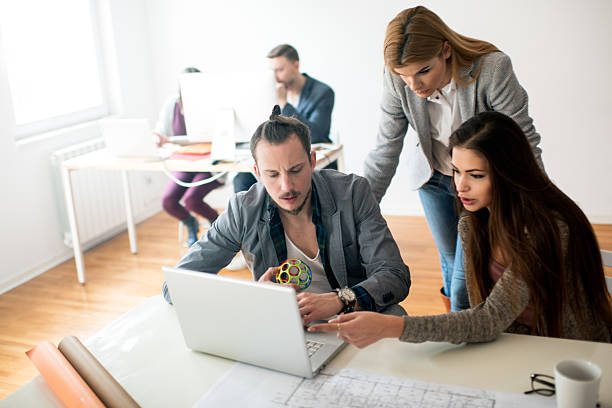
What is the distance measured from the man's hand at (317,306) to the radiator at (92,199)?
2.62 m

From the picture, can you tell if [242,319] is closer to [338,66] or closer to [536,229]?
[536,229]

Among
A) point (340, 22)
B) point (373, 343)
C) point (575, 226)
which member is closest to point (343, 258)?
point (373, 343)

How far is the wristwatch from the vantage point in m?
1.45

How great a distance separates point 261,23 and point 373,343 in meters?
3.42

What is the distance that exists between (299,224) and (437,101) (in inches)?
25.6

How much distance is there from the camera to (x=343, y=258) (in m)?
1.70

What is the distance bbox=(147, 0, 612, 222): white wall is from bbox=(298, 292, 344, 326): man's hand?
285 cm

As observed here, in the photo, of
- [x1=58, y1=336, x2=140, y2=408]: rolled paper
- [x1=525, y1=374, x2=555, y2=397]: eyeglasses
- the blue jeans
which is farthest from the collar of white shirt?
[x1=58, y1=336, x2=140, y2=408]: rolled paper

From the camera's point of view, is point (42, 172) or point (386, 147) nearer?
point (386, 147)

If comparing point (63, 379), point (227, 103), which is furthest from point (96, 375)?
point (227, 103)

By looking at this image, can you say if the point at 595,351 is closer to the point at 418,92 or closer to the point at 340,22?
the point at 418,92

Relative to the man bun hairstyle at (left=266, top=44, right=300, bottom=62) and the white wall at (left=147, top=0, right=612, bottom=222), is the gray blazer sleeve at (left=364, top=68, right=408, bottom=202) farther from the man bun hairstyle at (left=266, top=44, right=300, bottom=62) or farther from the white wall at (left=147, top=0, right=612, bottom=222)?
the white wall at (left=147, top=0, right=612, bottom=222)

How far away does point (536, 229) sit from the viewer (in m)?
1.31

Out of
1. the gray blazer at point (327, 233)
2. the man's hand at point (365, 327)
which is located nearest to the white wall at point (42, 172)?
the gray blazer at point (327, 233)
